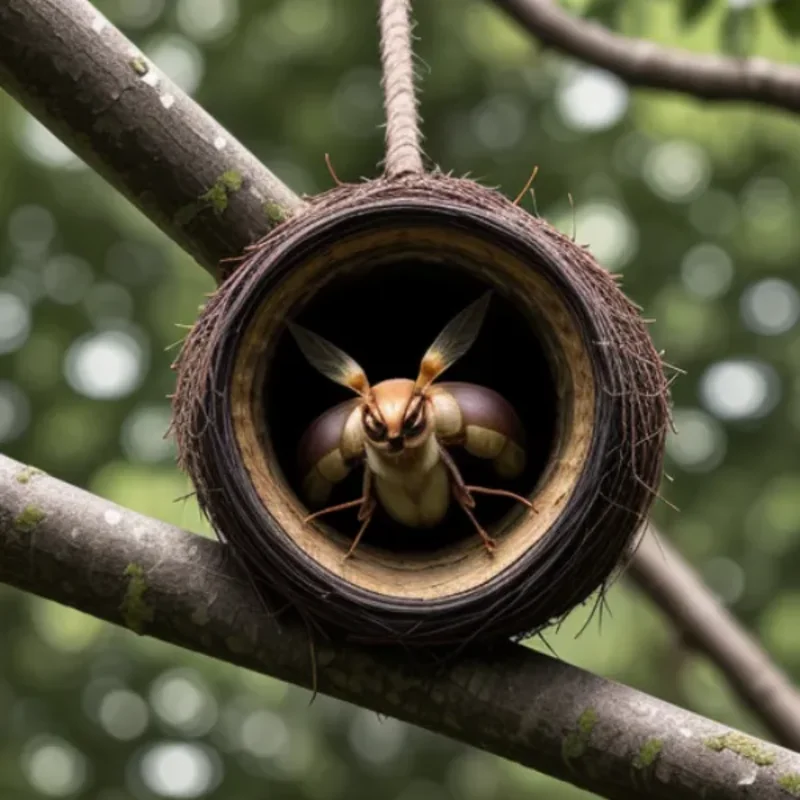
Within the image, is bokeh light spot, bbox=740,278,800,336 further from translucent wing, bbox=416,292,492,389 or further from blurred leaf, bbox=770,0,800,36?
translucent wing, bbox=416,292,492,389

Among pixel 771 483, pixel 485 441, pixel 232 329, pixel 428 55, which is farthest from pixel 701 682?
pixel 232 329

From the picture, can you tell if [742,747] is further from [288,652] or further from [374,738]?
[374,738]

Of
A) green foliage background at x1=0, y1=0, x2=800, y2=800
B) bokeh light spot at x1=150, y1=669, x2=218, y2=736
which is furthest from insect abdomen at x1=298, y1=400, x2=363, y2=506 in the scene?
bokeh light spot at x1=150, y1=669, x2=218, y2=736

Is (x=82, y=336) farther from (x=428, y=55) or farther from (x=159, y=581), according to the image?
(x=159, y=581)

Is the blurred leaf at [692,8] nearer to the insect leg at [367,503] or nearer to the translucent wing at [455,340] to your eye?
the translucent wing at [455,340]

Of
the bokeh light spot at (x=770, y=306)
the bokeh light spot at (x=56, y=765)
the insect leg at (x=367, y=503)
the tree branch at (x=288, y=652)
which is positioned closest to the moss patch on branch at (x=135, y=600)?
the tree branch at (x=288, y=652)

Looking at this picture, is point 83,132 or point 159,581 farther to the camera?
point 83,132
